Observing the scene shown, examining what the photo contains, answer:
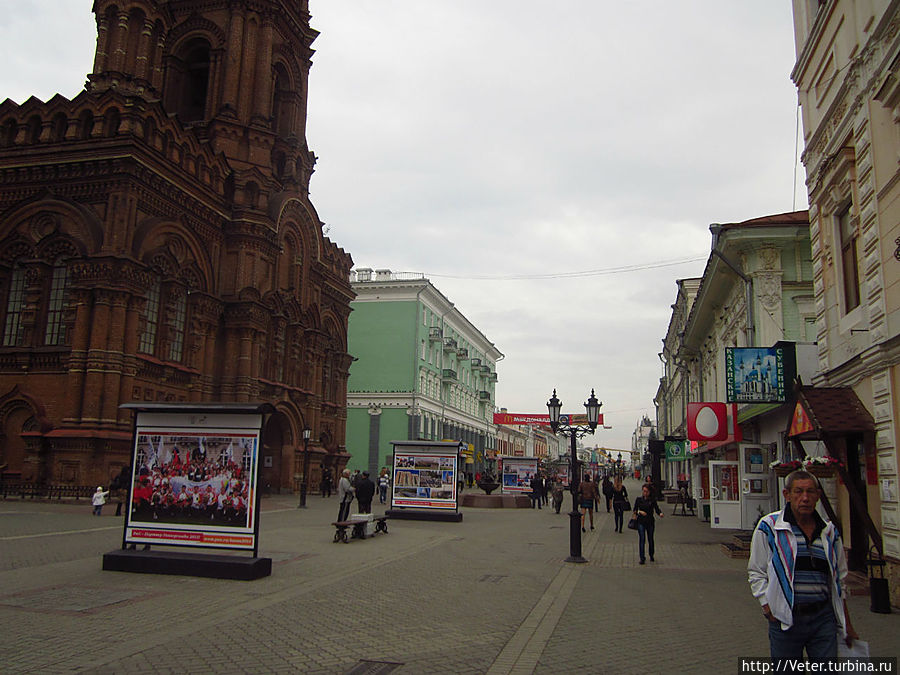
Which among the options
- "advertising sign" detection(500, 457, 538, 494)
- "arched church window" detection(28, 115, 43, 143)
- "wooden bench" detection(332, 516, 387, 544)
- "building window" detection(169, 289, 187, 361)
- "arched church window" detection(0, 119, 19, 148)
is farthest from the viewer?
"advertising sign" detection(500, 457, 538, 494)

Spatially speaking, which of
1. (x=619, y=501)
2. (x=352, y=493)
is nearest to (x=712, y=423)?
(x=619, y=501)

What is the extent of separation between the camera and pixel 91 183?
28250 millimetres

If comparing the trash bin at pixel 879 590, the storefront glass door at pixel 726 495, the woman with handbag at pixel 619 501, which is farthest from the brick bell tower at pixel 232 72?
the trash bin at pixel 879 590

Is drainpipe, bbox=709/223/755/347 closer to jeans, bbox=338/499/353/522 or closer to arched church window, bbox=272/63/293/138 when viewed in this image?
jeans, bbox=338/499/353/522

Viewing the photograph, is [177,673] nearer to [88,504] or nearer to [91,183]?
[88,504]

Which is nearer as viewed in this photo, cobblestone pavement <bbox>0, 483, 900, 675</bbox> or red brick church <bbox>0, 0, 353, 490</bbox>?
cobblestone pavement <bbox>0, 483, 900, 675</bbox>

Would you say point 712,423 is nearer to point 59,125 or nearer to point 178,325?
point 178,325

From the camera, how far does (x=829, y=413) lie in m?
11.2

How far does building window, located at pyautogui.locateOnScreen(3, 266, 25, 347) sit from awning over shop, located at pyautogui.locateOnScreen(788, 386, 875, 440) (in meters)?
27.7

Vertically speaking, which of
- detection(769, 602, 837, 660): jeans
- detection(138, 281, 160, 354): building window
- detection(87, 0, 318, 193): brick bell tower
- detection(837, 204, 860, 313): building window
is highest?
detection(87, 0, 318, 193): brick bell tower

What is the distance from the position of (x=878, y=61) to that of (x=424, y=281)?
162ft

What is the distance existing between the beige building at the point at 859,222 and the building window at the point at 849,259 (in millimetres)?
19

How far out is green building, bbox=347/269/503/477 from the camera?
58031 mm

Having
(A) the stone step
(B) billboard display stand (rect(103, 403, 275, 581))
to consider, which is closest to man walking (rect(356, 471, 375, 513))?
(B) billboard display stand (rect(103, 403, 275, 581))
